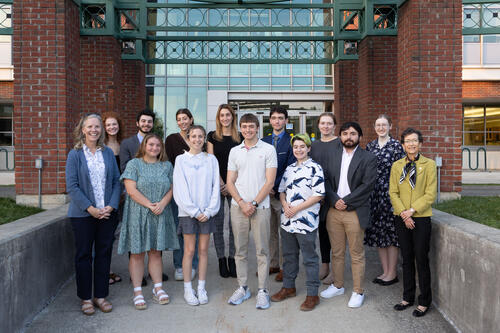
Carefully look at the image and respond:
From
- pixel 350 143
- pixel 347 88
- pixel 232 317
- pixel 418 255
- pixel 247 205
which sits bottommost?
pixel 232 317

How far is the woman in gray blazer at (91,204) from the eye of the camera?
4012mm

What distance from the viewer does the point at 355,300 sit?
13.7 ft

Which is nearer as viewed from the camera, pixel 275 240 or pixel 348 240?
pixel 348 240

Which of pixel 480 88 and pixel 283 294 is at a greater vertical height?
pixel 480 88

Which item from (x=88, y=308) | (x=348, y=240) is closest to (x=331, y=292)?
(x=348, y=240)

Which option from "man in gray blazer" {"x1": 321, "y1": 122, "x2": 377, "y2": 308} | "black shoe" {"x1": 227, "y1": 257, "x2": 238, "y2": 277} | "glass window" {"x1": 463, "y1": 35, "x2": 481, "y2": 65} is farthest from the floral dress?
"glass window" {"x1": 463, "y1": 35, "x2": 481, "y2": 65}

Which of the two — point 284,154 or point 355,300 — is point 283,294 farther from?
point 284,154

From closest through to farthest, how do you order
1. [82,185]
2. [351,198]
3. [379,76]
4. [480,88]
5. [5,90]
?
[82,185] → [351,198] → [379,76] → [480,88] → [5,90]

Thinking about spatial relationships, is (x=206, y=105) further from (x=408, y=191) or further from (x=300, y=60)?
(x=408, y=191)

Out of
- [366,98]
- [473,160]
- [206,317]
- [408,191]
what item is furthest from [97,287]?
[473,160]

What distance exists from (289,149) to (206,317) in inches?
81.5

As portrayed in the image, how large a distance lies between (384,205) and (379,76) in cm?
490

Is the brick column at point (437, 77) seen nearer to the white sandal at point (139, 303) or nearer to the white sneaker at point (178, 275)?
the white sneaker at point (178, 275)

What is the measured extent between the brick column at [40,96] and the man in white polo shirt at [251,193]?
130 inches
